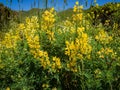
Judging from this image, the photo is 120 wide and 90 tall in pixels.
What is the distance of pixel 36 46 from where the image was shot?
4.93m

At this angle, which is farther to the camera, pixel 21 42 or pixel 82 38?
pixel 21 42

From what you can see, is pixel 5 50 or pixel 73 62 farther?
pixel 5 50

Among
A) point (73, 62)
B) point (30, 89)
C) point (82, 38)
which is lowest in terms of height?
point (30, 89)

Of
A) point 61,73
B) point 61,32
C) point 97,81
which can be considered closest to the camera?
point 97,81

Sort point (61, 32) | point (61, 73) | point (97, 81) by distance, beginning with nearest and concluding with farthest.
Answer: point (97, 81) < point (61, 73) < point (61, 32)

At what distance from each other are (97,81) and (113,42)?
1308 mm

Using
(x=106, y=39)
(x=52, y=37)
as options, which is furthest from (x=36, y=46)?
(x=106, y=39)

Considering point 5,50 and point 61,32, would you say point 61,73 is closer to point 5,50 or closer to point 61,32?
point 61,32

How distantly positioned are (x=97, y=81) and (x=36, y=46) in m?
0.95

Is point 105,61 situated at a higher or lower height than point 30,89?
higher

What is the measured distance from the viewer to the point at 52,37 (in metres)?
5.24

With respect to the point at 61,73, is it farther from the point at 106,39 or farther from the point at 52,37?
the point at 106,39

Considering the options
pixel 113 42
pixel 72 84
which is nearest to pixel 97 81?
pixel 72 84

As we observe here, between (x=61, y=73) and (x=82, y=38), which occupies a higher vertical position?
(x=82, y=38)
